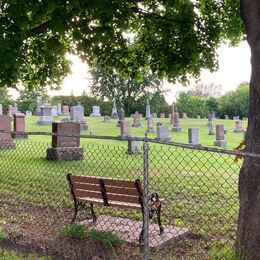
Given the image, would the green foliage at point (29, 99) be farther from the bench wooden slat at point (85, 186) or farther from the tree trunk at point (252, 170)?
the tree trunk at point (252, 170)

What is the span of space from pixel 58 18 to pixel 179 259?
3.75 metres

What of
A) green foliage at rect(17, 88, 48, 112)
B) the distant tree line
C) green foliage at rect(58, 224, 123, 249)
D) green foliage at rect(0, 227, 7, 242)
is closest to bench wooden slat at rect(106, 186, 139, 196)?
green foliage at rect(58, 224, 123, 249)

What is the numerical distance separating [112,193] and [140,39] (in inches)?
291

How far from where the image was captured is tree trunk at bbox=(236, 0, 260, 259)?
493 cm

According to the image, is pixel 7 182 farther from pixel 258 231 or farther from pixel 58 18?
pixel 258 231

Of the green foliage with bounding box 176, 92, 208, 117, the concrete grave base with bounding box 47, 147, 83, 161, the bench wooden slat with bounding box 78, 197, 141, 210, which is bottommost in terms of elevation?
the concrete grave base with bounding box 47, 147, 83, 161

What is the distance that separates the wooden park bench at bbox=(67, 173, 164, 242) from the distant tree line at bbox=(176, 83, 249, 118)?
62238 millimetres

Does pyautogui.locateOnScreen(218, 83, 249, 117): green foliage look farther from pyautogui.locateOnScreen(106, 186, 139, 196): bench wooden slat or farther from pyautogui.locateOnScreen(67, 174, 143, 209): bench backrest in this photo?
pyautogui.locateOnScreen(106, 186, 139, 196): bench wooden slat

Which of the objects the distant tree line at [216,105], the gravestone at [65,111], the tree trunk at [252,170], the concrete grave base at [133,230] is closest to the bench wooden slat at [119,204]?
the concrete grave base at [133,230]

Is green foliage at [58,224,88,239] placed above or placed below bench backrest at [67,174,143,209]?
below

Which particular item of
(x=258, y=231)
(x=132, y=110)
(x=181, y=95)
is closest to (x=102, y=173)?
(x=258, y=231)

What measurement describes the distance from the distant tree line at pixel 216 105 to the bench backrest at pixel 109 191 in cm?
6225

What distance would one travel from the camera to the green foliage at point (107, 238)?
5.92m

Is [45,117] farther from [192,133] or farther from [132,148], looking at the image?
[132,148]
